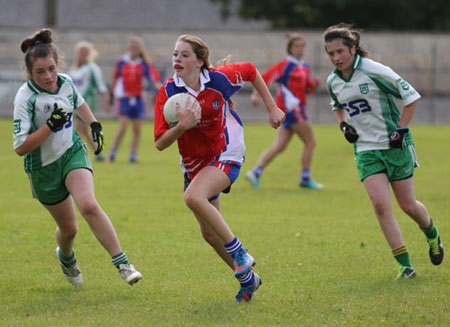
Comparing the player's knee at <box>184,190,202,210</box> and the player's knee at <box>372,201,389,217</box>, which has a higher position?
the player's knee at <box>184,190,202,210</box>

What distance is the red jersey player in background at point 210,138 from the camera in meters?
5.91

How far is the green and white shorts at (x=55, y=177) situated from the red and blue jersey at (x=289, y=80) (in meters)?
6.53

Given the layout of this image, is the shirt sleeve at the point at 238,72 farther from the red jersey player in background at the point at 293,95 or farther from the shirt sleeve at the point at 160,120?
the red jersey player in background at the point at 293,95

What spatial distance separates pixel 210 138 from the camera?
6.12m

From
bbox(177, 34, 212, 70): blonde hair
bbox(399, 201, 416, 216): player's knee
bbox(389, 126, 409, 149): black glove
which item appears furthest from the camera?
bbox(399, 201, 416, 216): player's knee

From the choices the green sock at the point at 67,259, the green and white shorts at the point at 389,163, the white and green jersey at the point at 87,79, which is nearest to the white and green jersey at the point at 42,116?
the green sock at the point at 67,259

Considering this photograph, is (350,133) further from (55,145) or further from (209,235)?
(55,145)

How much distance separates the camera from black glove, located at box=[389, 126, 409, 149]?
6.61 meters

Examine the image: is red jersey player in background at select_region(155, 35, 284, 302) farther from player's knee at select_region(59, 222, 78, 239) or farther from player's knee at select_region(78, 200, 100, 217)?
player's knee at select_region(59, 222, 78, 239)

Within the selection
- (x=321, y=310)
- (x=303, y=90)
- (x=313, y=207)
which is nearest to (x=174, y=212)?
(x=313, y=207)

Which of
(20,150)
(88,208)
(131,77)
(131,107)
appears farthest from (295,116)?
(20,150)

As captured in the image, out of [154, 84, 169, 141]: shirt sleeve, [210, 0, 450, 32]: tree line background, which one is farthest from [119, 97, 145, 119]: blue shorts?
[210, 0, 450, 32]: tree line background

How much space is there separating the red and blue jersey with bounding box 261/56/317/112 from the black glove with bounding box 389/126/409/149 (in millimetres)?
5925

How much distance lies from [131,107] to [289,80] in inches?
174
